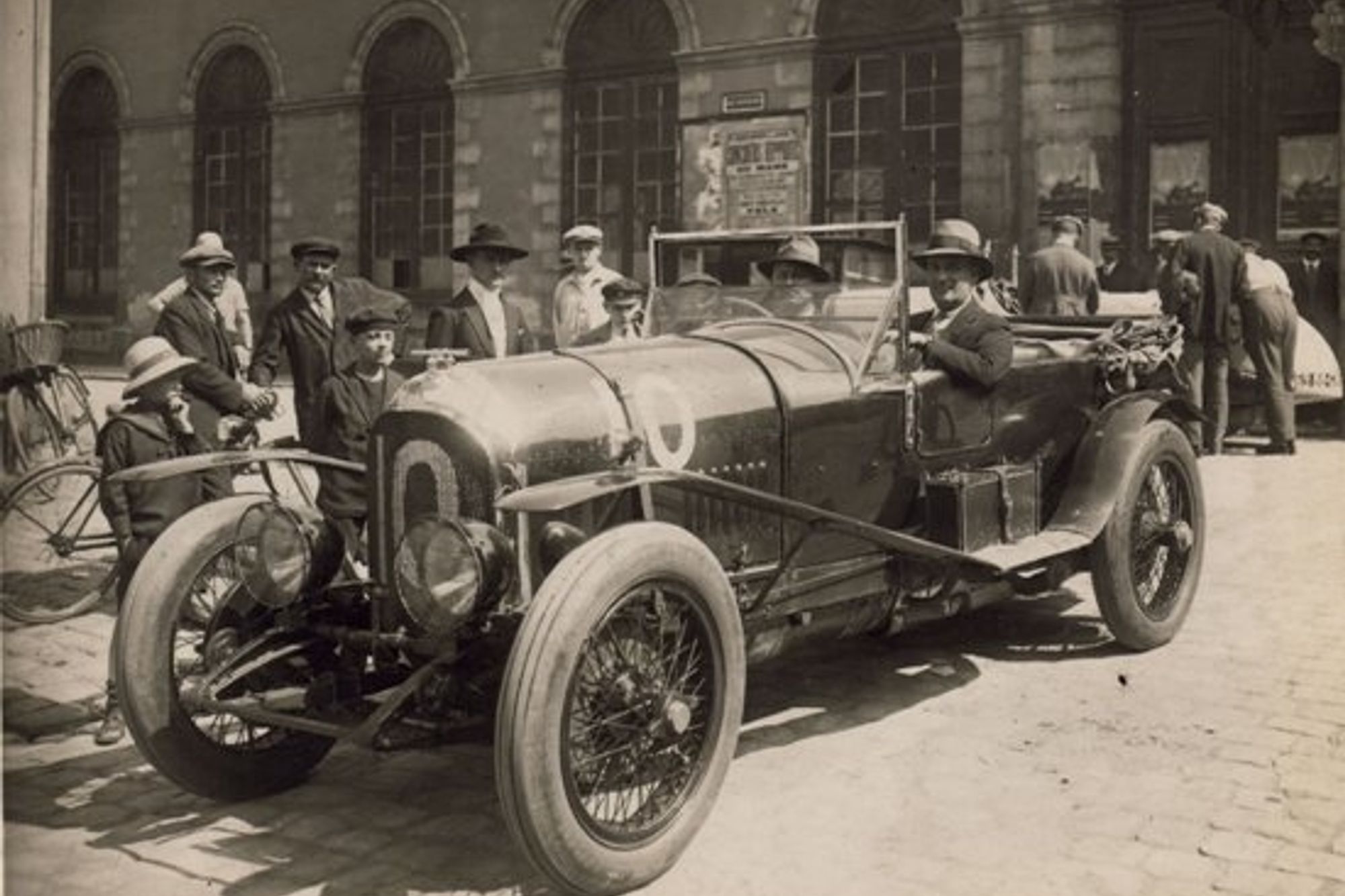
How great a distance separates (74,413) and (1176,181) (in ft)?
31.3

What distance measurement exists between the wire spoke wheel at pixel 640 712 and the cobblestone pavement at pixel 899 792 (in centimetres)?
19

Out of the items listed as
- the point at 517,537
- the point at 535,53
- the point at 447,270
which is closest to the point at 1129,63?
the point at 535,53

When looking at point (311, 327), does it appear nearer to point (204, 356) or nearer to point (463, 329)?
point (204, 356)

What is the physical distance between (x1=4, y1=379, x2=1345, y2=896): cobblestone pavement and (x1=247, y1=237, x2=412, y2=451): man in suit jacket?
5.02 feet

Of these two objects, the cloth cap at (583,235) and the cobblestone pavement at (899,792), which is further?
the cloth cap at (583,235)

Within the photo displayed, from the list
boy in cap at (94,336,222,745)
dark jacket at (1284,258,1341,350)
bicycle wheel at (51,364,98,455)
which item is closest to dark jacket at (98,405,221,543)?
boy in cap at (94,336,222,745)

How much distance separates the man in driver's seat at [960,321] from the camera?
199 inches

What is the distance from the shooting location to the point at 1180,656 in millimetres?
5406

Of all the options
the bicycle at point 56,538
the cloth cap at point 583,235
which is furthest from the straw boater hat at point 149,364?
the cloth cap at point 583,235

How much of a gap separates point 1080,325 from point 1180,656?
5.28 feet

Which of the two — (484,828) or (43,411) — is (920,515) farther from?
(43,411)

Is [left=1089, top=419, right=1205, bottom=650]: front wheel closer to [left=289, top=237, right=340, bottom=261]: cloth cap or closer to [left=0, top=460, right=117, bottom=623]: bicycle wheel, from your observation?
[left=289, top=237, right=340, bottom=261]: cloth cap

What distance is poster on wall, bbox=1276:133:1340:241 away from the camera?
1226 centimetres

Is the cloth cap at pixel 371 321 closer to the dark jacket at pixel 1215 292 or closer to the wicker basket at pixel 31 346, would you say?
the wicker basket at pixel 31 346
